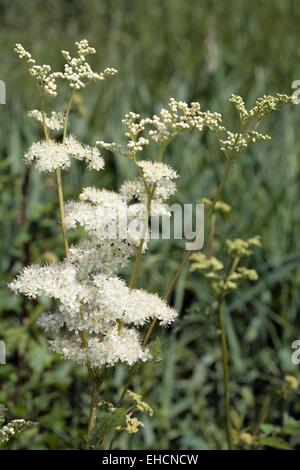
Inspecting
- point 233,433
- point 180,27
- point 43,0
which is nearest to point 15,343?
point 233,433

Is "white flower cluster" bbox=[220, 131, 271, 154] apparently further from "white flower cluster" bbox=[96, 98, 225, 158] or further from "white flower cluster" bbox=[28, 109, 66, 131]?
"white flower cluster" bbox=[28, 109, 66, 131]

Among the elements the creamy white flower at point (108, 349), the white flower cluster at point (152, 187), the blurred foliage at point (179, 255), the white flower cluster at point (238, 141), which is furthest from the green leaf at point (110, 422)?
the blurred foliage at point (179, 255)

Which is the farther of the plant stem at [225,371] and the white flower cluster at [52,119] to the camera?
the plant stem at [225,371]

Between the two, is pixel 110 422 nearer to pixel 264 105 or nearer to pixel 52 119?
pixel 52 119

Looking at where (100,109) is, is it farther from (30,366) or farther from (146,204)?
(146,204)

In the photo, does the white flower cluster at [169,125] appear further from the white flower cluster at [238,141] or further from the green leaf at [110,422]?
the green leaf at [110,422]

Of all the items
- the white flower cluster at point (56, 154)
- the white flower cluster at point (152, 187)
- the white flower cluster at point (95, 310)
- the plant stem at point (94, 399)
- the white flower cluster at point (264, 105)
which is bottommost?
the plant stem at point (94, 399)

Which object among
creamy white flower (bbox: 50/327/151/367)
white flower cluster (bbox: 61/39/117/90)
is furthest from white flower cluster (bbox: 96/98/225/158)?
creamy white flower (bbox: 50/327/151/367)
